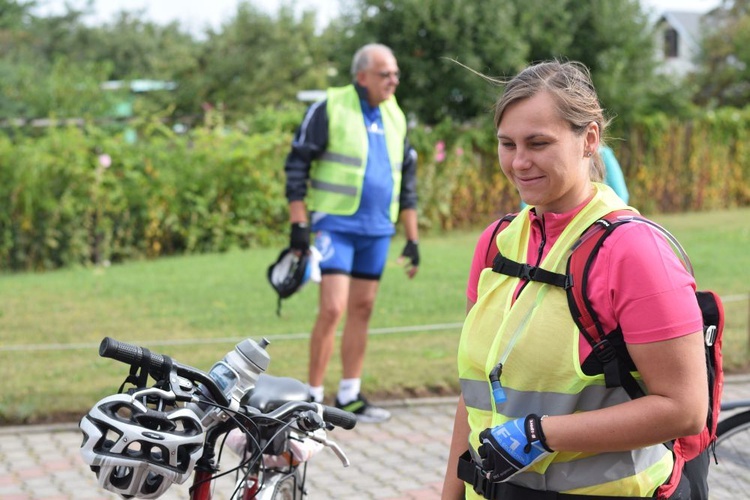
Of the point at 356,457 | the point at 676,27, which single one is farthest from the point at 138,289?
the point at 676,27

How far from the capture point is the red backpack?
225 centimetres

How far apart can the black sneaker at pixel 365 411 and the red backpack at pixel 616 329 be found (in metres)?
4.27

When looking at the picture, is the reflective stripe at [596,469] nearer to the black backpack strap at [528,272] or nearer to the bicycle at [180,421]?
the black backpack strap at [528,272]

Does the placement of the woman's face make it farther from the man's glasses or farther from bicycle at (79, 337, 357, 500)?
the man's glasses

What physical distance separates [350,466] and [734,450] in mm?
2069

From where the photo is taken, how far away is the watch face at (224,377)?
2.72 metres

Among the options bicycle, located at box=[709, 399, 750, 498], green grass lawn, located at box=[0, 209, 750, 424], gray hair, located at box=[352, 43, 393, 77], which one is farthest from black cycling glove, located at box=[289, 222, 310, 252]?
bicycle, located at box=[709, 399, 750, 498]

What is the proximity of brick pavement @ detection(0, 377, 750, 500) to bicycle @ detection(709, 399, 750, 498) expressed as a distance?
3 cm

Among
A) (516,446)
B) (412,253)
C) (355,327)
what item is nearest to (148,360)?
(516,446)

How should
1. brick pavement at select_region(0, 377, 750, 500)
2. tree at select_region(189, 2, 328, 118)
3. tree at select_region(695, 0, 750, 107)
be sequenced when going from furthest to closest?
tree at select_region(189, 2, 328, 118) → tree at select_region(695, 0, 750, 107) → brick pavement at select_region(0, 377, 750, 500)

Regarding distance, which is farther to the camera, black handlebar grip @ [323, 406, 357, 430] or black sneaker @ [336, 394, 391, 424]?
black sneaker @ [336, 394, 391, 424]

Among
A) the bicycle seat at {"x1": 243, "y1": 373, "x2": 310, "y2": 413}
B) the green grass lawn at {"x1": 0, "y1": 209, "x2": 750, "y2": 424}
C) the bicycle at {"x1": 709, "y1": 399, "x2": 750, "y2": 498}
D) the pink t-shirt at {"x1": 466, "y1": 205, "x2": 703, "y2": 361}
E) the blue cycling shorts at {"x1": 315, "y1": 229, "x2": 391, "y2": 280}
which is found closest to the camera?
the pink t-shirt at {"x1": 466, "y1": 205, "x2": 703, "y2": 361}

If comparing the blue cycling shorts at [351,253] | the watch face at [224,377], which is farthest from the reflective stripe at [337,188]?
the watch face at [224,377]

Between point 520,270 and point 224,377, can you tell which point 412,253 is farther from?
point 520,270
